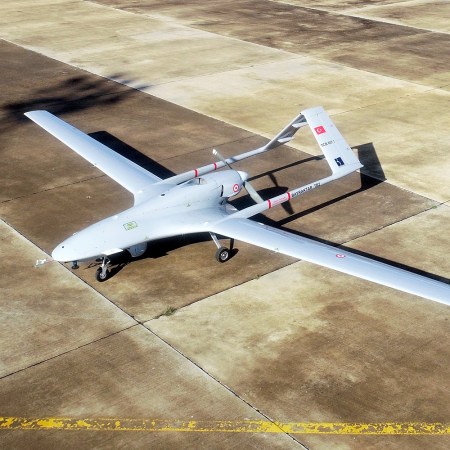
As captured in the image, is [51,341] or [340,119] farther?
[340,119]

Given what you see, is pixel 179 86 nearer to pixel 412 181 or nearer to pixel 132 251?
pixel 412 181

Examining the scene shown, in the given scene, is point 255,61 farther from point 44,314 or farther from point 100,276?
point 44,314

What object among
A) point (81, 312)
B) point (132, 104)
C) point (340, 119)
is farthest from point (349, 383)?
point (132, 104)

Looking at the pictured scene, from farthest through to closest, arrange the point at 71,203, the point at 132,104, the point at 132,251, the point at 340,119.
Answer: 1. the point at 132,104
2. the point at 340,119
3. the point at 71,203
4. the point at 132,251

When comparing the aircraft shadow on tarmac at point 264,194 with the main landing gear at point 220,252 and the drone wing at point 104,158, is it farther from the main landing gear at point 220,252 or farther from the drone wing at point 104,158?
the drone wing at point 104,158

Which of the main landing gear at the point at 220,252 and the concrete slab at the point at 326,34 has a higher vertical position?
the concrete slab at the point at 326,34

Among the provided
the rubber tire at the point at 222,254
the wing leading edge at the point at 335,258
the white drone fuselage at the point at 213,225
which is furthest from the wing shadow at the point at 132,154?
the wing leading edge at the point at 335,258

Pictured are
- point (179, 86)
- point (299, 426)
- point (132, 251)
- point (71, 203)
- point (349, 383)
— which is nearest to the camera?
point (299, 426)
